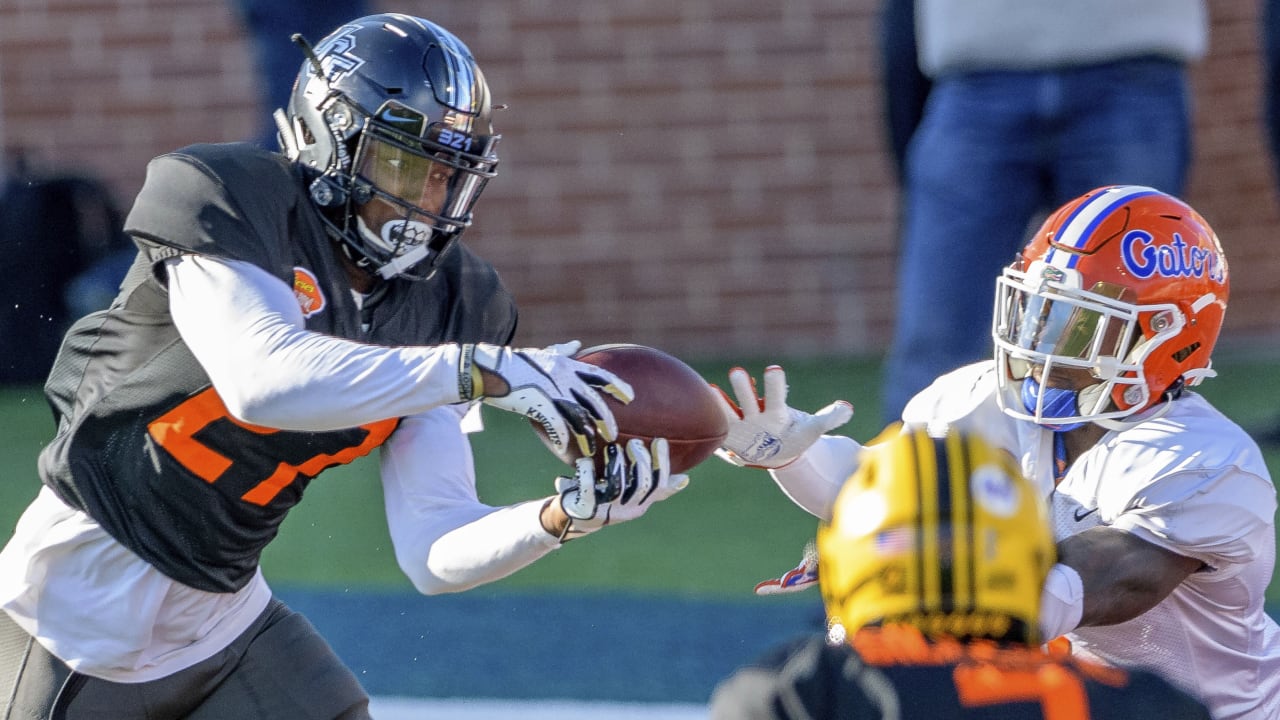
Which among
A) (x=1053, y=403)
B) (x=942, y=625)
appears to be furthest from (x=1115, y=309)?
(x=942, y=625)

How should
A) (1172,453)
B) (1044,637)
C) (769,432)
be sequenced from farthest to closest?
1. (769,432)
2. (1172,453)
3. (1044,637)

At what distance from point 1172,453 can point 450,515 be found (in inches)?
49.0

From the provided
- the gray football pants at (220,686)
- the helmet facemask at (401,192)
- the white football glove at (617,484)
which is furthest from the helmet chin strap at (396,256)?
the gray football pants at (220,686)

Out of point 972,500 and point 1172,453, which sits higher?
point 972,500

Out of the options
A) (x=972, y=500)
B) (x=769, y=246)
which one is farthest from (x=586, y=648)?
(x=769, y=246)

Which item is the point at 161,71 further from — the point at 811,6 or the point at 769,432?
the point at 769,432

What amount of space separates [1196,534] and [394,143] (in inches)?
57.6

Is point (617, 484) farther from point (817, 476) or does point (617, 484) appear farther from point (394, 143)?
point (394, 143)

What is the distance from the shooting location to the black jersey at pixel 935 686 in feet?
5.98

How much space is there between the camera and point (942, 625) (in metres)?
1.88

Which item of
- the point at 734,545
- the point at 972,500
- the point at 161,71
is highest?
the point at 972,500

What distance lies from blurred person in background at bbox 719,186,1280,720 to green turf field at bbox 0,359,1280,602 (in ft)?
7.19

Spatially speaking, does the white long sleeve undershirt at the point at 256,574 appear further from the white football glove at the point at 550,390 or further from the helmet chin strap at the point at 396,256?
the helmet chin strap at the point at 396,256

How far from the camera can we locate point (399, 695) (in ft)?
14.2
